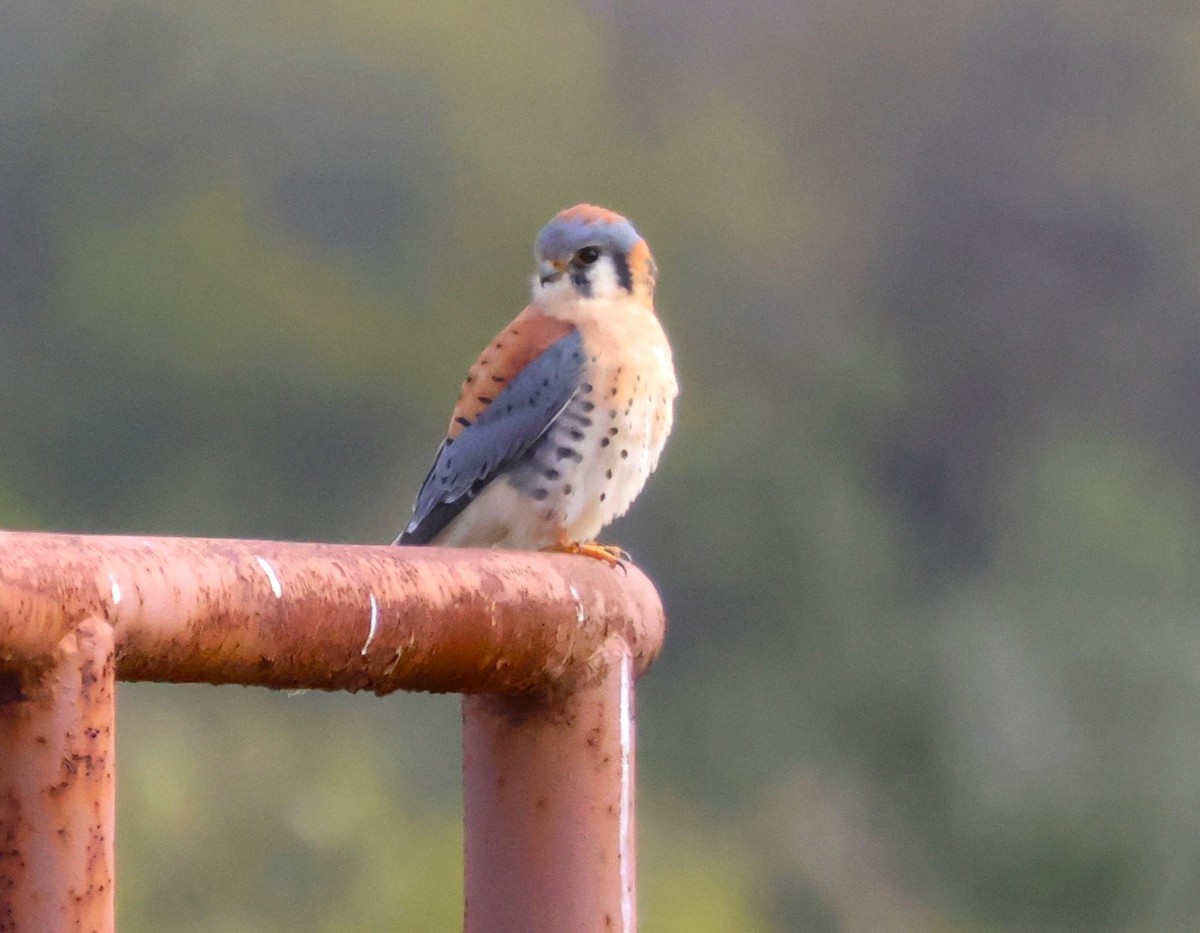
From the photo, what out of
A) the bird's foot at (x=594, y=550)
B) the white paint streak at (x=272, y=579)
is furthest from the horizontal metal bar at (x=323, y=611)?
the bird's foot at (x=594, y=550)

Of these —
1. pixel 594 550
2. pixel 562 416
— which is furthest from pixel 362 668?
pixel 562 416

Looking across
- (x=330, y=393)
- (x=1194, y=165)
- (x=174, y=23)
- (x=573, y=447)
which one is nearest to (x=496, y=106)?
(x=174, y=23)

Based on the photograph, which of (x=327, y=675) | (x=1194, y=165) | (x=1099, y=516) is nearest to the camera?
(x=327, y=675)

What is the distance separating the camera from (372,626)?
1.40 metres

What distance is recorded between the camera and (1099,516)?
15195mm

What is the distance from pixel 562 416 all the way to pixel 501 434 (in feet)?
0.43

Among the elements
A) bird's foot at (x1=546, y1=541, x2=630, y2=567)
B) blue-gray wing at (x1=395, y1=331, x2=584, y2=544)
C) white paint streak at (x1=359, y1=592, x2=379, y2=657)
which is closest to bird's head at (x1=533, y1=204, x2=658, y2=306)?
blue-gray wing at (x1=395, y1=331, x2=584, y2=544)

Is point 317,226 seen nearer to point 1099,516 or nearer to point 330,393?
point 330,393

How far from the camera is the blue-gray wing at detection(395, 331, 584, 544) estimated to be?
3.53m

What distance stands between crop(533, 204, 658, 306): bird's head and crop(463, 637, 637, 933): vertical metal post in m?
2.10

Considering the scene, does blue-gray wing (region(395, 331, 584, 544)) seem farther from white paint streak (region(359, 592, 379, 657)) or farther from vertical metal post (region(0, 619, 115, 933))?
vertical metal post (region(0, 619, 115, 933))

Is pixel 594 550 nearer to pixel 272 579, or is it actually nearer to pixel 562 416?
pixel 562 416

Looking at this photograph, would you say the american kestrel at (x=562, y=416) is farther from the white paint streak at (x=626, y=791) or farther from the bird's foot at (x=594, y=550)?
the white paint streak at (x=626, y=791)

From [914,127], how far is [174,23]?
6222 millimetres
